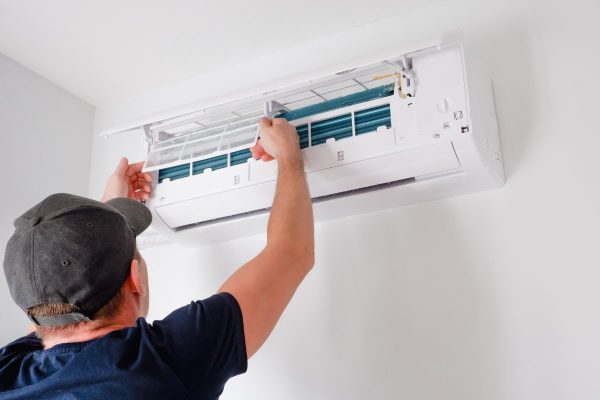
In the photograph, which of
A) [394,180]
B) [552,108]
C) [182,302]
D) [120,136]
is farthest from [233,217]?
[552,108]

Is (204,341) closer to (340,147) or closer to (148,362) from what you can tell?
(148,362)

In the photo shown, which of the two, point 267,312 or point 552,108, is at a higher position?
point 552,108

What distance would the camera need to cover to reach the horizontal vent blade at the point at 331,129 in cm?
128

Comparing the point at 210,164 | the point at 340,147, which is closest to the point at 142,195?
the point at 210,164

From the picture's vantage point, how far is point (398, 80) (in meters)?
1.23

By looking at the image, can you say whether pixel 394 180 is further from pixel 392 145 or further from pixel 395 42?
pixel 395 42

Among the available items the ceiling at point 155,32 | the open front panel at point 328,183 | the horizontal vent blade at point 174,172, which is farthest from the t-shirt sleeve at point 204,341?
the ceiling at point 155,32

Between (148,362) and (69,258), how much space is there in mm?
199

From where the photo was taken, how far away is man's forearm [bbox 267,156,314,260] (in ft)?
3.44

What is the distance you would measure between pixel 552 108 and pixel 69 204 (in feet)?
3.20

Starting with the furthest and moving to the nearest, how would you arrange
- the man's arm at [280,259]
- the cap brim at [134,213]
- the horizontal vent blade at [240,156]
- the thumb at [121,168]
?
the thumb at [121,168], the horizontal vent blade at [240,156], the cap brim at [134,213], the man's arm at [280,259]

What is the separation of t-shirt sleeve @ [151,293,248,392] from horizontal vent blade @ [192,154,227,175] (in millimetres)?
534

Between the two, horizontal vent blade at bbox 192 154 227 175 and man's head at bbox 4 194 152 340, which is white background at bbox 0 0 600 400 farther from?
man's head at bbox 4 194 152 340

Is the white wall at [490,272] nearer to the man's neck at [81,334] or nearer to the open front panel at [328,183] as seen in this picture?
the open front panel at [328,183]
